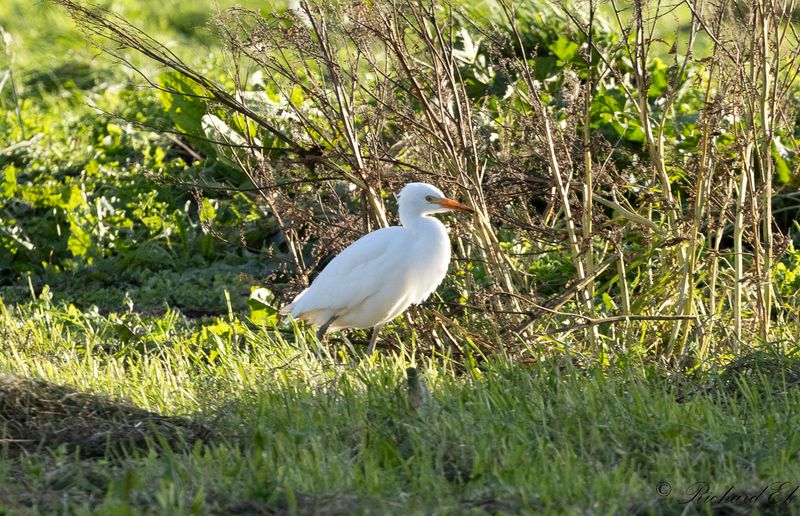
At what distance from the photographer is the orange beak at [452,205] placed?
4.51m

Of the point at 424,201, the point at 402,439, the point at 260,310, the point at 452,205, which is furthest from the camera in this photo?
the point at 260,310

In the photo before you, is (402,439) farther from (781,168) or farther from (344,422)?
(781,168)

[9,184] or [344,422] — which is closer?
[344,422]

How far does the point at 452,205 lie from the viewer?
14.9ft

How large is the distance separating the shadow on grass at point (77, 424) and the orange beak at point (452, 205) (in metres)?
1.33

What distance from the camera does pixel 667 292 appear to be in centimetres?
478

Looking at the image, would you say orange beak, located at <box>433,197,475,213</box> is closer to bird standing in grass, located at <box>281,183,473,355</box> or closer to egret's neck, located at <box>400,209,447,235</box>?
bird standing in grass, located at <box>281,183,473,355</box>

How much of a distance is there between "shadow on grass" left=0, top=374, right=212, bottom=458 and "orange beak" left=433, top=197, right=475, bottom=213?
1.33m

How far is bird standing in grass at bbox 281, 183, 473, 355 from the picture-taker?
4691 millimetres

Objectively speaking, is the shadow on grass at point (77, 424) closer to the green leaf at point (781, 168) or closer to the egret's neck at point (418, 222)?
the egret's neck at point (418, 222)

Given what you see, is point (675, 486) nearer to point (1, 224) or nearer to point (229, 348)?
point (229, 348)

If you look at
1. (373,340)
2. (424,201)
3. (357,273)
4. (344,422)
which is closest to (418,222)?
(424,201)

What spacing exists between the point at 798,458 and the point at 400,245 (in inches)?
75.5

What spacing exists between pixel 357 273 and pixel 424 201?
421mm
